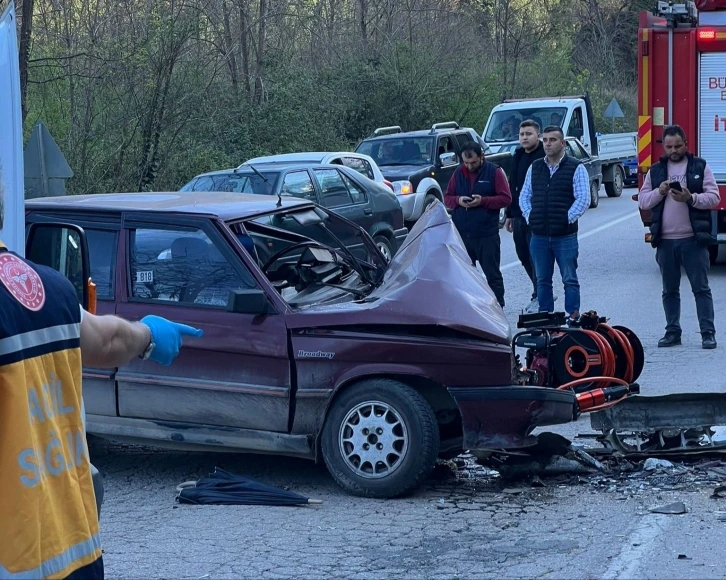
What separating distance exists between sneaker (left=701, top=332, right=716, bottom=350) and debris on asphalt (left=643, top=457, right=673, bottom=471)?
3701 millimetres

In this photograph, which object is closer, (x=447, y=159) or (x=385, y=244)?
(x=385, y=244)

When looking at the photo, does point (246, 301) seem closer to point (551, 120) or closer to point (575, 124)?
point (551, 120)

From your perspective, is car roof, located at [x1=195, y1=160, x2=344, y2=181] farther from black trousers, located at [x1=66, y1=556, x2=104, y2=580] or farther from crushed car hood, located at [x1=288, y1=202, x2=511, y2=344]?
black trousers, located at [x1=66, y1=556, x2=104, y2=580]

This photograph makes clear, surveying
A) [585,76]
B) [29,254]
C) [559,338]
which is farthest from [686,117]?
[585,76]

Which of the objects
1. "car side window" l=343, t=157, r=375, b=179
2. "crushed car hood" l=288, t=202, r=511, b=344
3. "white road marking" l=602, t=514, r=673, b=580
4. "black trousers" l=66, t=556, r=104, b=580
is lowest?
"white road marking" l=602, t=514, r=673, b=580

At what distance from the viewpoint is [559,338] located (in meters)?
7.14

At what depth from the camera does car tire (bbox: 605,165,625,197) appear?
2727 centimetres

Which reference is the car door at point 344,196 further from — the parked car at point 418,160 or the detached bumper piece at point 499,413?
the detached bumper piece at point 499,413

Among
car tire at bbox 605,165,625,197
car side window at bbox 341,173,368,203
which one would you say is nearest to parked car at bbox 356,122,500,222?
car side window at bbox 341,173,368,203

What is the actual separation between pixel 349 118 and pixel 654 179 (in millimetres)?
19524

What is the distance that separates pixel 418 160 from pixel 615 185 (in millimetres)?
9312

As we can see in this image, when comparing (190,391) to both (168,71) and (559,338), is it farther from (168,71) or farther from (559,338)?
(168,71)

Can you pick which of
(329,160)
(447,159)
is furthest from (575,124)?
(329,160)

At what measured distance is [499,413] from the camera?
5.68 metres
